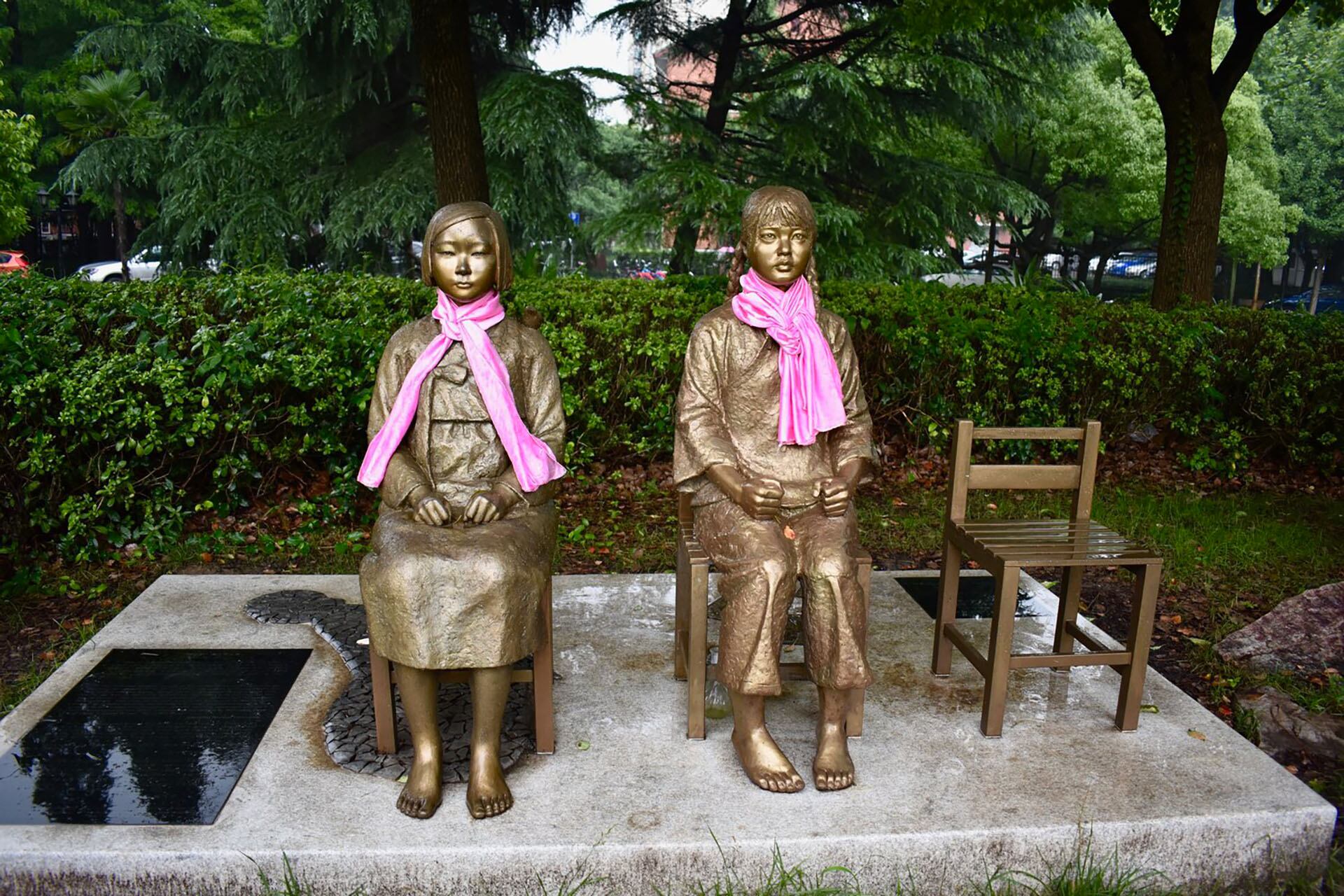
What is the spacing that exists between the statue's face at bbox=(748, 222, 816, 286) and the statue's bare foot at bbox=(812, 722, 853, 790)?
1.53 m

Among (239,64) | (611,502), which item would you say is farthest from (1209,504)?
(239,64)

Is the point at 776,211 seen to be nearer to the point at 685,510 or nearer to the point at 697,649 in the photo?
the point at 685,510

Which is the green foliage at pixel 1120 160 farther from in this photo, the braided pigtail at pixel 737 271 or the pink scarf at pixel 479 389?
the pink scarf at pixel 479 389

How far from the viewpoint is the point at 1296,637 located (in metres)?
4.45

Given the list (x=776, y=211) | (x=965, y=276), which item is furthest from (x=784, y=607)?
(x=965, y=276)

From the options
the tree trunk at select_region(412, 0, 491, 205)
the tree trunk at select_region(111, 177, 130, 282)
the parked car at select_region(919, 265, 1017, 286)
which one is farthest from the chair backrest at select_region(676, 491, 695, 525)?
the tree trunk at select_region(111, 177, 130, 282)

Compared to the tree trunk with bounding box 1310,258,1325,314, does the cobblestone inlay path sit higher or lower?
lower

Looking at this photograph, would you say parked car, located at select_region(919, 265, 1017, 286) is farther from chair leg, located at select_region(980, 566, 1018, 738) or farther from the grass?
the grass

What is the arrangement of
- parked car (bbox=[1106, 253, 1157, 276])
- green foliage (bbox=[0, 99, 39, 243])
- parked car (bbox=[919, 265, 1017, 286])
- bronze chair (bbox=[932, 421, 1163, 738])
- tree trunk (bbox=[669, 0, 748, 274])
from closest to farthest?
1. bronze chair (bbox=[932, 421, 1163, 738])
2. parked car (bbox=[919, 265, 1017, 286])
3. tree trunk (bbox=[669, 0, 748, 274])
4. green foliage (bbox=[0, 99, 39, 243])
5. parked car (bbox=[1106, 253, 1157, 276])

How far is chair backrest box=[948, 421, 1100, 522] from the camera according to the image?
3805 mm

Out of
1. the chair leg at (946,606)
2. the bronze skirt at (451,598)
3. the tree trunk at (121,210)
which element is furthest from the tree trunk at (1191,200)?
the tree trunk at (121,210)

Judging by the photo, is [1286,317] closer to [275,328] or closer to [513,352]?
[513,352]

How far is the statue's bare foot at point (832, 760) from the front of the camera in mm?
3033

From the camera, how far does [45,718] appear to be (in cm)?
340
